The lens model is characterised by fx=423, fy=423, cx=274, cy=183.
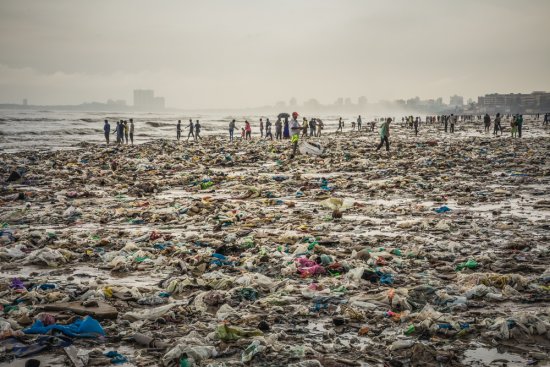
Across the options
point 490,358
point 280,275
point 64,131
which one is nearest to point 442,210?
point 280,275

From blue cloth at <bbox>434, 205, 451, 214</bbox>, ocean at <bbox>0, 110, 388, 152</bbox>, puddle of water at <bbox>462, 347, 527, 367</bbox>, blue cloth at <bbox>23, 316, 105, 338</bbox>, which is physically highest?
ocean at <bbox>0, 110, 388, 152</bbox>

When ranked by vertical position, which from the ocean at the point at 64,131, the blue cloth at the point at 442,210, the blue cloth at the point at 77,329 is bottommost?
the blue cloth at the point at 77,329

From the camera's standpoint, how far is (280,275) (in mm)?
5477

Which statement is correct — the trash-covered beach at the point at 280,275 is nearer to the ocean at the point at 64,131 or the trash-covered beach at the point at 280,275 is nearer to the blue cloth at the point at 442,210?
the blue cloth at the point at 442,210

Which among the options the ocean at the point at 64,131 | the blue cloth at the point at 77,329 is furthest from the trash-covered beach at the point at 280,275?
the ocean at the point at 64,131

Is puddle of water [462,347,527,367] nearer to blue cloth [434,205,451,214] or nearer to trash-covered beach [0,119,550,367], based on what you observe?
trash-covered beach [0,119,550,367]

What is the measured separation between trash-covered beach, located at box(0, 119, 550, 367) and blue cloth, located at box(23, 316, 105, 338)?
12mm

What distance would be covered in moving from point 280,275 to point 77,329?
98.3 inches

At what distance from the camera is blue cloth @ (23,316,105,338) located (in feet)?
12.3

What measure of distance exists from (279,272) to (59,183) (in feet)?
35.2

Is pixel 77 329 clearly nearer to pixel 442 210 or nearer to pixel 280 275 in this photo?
pixel 280 275

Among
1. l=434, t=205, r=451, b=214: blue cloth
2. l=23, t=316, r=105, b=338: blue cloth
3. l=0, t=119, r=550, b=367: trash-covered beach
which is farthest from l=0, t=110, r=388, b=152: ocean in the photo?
l=23, t=316, r=105, b=338: blue cloth

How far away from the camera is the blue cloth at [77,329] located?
3.76 meters

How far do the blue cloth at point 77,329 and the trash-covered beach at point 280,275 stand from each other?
0.01m
